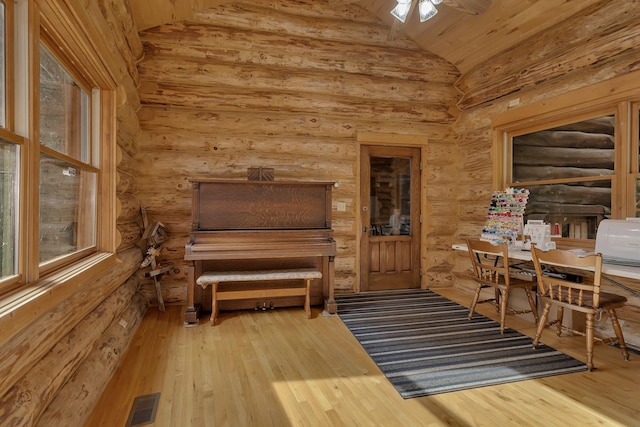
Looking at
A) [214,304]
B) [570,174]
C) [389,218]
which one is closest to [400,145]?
[389,218]

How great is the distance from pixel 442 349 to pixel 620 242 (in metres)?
1.65

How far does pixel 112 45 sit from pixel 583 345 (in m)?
4.72

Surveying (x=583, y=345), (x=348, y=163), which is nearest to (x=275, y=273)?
(x=348, y=163)

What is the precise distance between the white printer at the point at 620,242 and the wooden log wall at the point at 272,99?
2600 mm

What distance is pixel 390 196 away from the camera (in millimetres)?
4816

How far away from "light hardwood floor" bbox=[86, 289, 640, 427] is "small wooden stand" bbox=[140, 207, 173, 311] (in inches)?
31.3

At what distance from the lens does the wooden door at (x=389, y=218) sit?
184 inches

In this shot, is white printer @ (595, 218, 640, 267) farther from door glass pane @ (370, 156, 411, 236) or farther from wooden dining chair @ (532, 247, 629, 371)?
door glass pane @ (370, 156, 411, 236)

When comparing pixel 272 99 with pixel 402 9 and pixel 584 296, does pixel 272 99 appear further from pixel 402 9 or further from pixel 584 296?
pixel 584 296

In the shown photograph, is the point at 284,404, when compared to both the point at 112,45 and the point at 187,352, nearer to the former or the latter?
the point at 187,352

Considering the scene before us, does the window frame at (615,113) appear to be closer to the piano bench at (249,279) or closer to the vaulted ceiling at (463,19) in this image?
the vaulted ceiling at (463,19)

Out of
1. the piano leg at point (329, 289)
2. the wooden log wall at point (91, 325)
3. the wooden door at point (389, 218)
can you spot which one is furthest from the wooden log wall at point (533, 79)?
the wooden log wall at point (91, 325)

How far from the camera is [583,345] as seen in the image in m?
2.91

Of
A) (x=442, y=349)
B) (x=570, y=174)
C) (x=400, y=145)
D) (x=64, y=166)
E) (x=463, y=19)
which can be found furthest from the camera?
(x=400, y=145)
